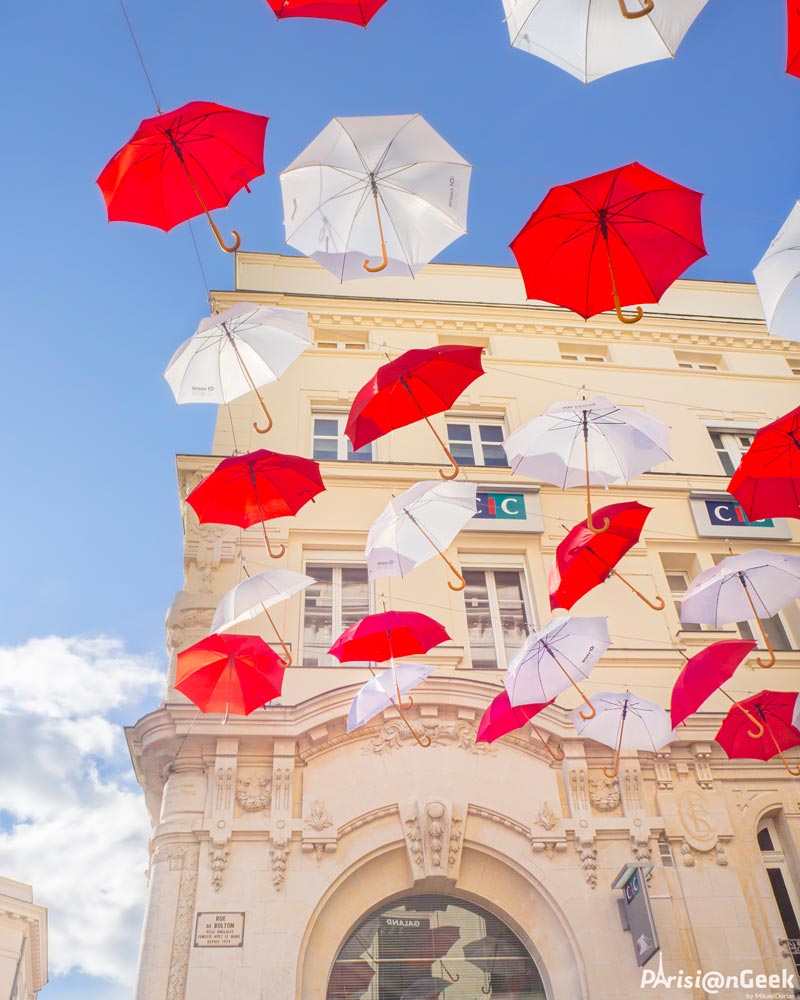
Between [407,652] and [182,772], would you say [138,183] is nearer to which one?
[407,652]

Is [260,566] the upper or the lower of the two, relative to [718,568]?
upper

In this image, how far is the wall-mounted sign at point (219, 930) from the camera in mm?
9805

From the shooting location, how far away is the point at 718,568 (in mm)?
10000

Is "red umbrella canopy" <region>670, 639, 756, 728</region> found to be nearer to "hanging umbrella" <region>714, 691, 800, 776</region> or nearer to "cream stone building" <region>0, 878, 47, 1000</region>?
"hanging umbrella" <region>714, 691, 800, 776</region>

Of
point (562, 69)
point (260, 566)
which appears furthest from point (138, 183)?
point (260, 566)

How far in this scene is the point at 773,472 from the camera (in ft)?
29.7

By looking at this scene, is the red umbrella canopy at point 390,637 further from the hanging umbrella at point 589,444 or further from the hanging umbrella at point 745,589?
the hanging umbrella at point 745,589

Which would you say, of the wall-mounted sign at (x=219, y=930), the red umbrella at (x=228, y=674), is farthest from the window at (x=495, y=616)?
the wall-mounted sign at (x=219, y=930)

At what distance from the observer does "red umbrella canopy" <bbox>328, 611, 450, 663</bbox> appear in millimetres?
10047

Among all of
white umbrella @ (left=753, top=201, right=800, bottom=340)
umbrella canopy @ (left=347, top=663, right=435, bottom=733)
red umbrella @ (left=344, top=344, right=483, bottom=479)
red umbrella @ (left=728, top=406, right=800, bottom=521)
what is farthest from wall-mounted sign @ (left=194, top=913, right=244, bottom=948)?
white umbrella @ (left=753, top=201, right=800, bottom=340)

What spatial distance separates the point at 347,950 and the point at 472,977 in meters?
1.63

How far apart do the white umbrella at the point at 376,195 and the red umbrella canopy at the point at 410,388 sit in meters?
0.97

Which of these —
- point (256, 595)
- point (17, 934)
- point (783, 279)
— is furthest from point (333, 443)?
point (17, 934)

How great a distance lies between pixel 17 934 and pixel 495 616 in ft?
93.4
